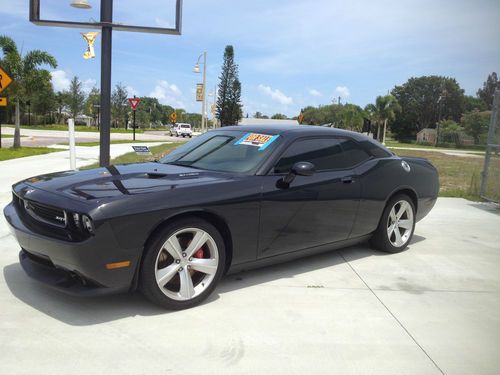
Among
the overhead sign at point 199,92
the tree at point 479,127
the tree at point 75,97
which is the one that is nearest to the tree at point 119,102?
the tree at point 75,97

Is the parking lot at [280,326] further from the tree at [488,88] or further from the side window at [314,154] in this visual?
the tree at [488,88]

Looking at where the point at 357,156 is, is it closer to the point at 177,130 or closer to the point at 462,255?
the point at 462,255

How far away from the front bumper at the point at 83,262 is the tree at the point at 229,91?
57466mm

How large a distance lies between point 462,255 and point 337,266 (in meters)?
1.81

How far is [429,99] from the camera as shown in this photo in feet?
371

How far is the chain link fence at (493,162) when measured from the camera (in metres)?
9.42

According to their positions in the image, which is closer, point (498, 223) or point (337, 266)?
point (337, 266)

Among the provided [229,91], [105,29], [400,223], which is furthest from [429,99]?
[400,223]

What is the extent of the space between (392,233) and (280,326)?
8.36 ft

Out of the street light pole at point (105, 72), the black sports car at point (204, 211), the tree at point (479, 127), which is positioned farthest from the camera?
the tree at point (479, 127)

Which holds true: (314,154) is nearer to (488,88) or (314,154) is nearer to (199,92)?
(199,92)

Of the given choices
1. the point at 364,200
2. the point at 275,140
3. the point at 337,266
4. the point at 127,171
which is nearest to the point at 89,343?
the point at 127,171

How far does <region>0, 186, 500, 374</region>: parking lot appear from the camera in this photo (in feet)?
9.46

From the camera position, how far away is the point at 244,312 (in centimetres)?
363
